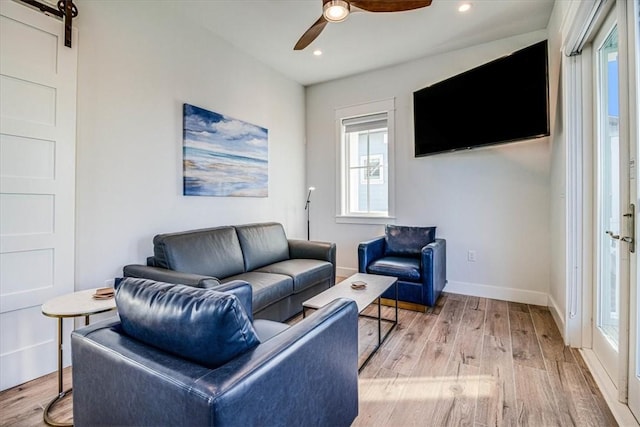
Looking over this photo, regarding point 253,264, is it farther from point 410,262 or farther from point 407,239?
point 407,239

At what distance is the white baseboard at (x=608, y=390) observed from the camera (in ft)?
5.04

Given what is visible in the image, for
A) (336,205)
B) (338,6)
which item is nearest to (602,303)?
(338,6)

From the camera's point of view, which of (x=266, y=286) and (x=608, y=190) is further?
(x=266, y=286)

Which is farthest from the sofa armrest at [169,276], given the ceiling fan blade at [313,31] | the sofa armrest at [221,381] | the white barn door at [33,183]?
the ceiling fan blade at [313,31]

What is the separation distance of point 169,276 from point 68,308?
1.86ft

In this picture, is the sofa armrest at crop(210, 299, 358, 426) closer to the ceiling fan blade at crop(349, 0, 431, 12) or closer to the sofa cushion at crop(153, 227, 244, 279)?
the sofa cushion at crop(153, 227, 244, 279)

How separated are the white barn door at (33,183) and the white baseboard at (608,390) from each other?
3.32 metres

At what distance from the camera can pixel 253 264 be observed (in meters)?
3.08

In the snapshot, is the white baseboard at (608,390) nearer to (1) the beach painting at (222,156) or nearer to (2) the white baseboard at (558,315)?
(2) the white baseboard at (558,315)

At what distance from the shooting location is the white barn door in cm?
186

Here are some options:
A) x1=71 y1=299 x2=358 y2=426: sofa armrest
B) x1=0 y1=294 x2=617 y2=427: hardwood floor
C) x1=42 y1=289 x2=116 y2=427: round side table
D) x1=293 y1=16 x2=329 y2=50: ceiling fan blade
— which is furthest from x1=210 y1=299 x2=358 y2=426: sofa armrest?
x1=293 y1=16 x2=329 y2=50: ceiling fan blade

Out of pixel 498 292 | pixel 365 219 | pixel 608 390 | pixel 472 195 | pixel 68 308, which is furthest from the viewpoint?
pixel 365 219

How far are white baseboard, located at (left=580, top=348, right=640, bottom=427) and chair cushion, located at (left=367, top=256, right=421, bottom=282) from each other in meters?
1.33

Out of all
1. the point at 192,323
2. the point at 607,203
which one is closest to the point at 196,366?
the point at 192,323
